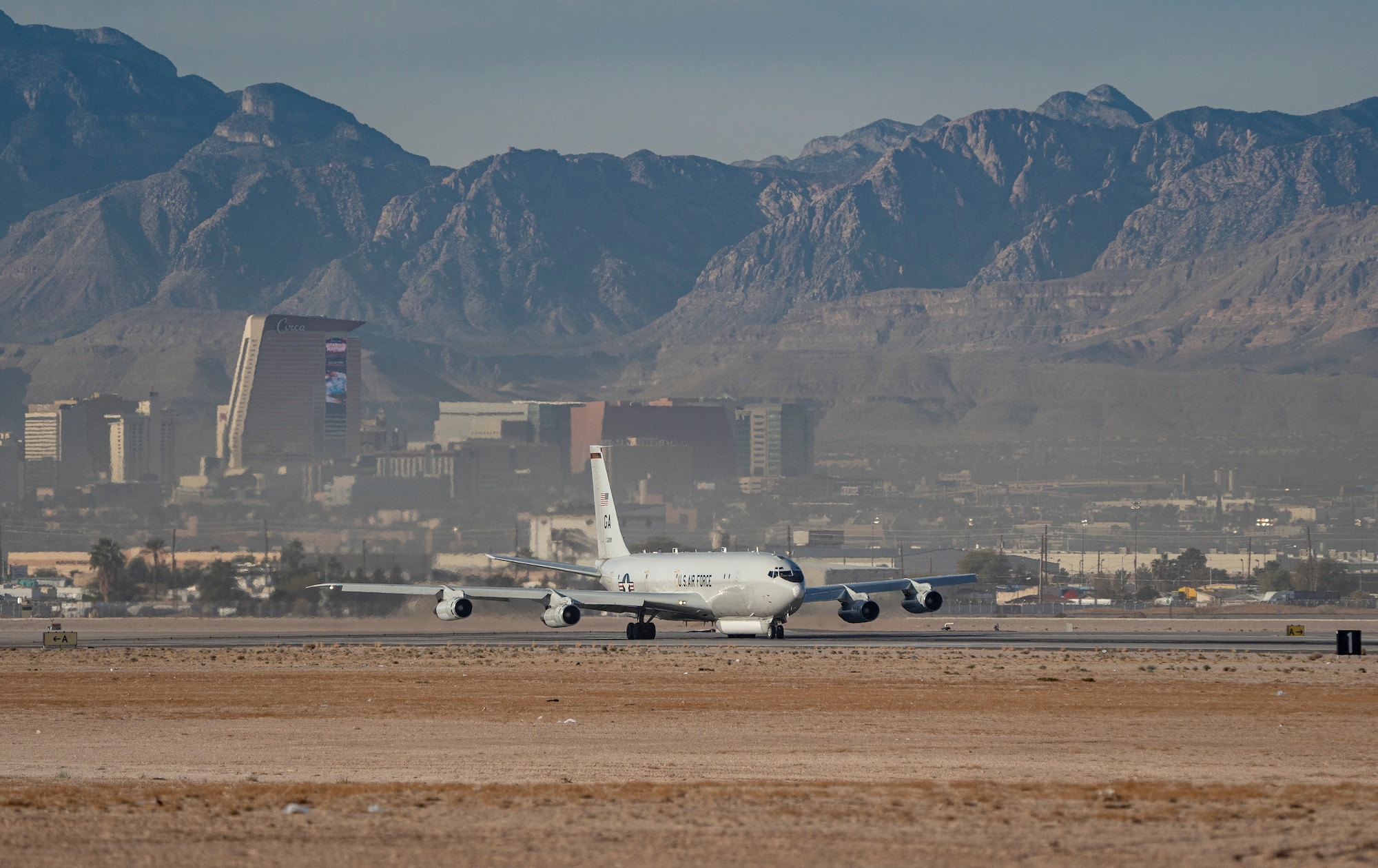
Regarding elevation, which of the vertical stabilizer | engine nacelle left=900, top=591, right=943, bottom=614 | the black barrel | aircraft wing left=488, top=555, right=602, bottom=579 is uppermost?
the vertical stabilizer

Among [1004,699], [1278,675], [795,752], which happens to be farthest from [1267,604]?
[795,752]

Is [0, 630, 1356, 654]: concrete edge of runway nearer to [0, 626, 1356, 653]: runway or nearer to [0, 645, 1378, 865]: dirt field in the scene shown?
[0, 626, 1356, 653]: runway

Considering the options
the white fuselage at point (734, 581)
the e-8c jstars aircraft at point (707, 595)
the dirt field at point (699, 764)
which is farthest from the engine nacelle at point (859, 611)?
the dirt field at point (699, 764)

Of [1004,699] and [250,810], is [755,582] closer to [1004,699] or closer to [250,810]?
[1004,699]

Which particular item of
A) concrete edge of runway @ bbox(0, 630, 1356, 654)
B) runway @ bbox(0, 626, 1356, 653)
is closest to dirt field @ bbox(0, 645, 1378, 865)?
concrete edge of runway @ bbox(0, 630, 1356, 654)

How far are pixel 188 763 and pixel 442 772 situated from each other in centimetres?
637

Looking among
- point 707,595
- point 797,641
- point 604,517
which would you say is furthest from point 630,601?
point 604,517

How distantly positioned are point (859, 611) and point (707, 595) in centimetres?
889

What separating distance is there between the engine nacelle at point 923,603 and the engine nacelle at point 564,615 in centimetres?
1873

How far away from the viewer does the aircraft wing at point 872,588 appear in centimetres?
9250

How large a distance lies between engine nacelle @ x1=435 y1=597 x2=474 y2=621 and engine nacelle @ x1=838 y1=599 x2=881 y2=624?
71.5 feet

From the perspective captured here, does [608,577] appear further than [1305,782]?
Yes

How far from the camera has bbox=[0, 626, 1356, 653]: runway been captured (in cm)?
8312

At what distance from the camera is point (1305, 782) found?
30.9 meters
